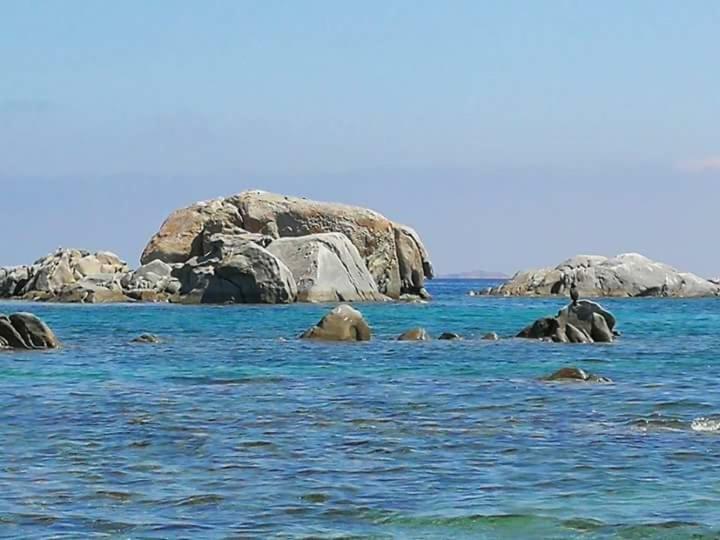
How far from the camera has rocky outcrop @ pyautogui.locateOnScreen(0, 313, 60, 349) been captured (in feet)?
118

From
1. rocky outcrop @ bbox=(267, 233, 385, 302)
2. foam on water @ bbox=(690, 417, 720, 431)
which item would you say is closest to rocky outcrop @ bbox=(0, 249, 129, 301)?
rocky outcrop @ bbox=(267, 233, 385, 302)

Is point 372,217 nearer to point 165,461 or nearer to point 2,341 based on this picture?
point 2,341

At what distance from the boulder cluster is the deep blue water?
1482 inches

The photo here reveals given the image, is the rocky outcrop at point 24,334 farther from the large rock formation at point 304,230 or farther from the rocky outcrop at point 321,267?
the large rock formation at point 304,230

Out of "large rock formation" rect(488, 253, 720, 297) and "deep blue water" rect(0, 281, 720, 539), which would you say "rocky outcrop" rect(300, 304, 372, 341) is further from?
"large rock formation" rect(488, 253, 720, 297)

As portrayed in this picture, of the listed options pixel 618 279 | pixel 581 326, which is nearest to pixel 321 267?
pixel 618 279

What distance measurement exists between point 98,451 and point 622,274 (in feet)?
263

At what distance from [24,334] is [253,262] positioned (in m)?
34.1

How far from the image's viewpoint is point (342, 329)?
1607 inches

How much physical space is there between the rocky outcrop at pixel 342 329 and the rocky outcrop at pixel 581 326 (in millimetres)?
5465

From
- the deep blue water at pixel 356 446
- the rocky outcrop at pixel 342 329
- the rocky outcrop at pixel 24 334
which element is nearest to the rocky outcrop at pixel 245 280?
the rocky outcrop at pixel 342 329

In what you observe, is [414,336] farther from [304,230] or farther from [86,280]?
[304,230]

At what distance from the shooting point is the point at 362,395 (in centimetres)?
2427

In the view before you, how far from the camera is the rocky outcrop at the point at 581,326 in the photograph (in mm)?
40000
